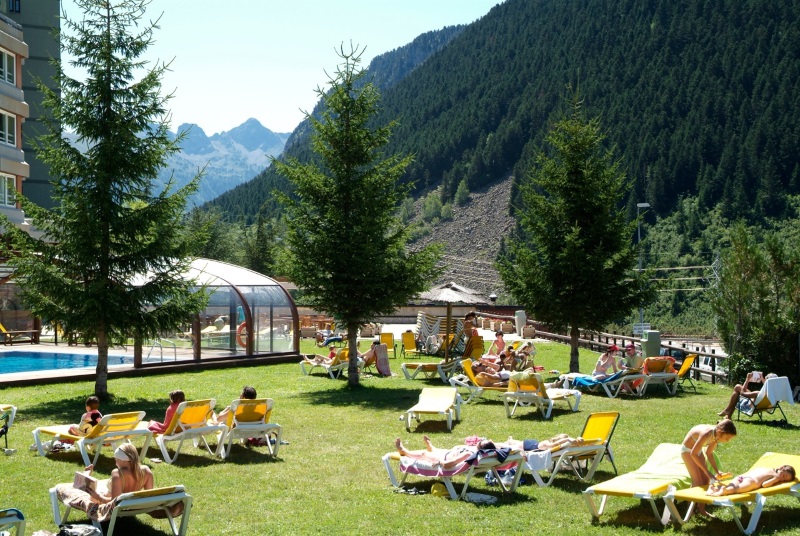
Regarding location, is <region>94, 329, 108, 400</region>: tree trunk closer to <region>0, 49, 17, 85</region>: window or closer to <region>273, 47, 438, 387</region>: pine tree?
<region>273, 47, 438, 387</region>: pine tree

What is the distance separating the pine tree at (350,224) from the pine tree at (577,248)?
3.21 metres

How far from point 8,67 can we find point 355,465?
30.9m

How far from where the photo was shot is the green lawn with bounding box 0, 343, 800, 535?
780 centimetres

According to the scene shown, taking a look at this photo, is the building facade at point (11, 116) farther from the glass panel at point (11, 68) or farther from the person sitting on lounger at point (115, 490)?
the person sitting on lounger at point (115, 490)

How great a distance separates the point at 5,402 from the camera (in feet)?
51.3

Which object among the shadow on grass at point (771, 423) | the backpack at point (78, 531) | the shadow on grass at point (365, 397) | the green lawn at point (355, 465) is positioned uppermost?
the backpack at point (78, 531)

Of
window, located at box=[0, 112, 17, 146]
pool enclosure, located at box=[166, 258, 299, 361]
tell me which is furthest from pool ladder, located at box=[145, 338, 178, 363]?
window, located at box=[0, 112, 17, 146]

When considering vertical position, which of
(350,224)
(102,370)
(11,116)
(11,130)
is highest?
(11,116)

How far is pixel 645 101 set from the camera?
140125mm

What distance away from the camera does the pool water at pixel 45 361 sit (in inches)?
889

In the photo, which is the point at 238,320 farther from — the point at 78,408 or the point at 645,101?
the point at 645,101

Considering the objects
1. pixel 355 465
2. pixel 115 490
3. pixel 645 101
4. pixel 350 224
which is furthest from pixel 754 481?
pixel 645 101

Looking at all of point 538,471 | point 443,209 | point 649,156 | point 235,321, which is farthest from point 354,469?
point 443,209

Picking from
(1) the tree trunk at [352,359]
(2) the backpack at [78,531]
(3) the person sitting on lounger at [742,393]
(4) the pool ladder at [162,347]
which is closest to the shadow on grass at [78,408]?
(1) the tree trunk at [352,359]
